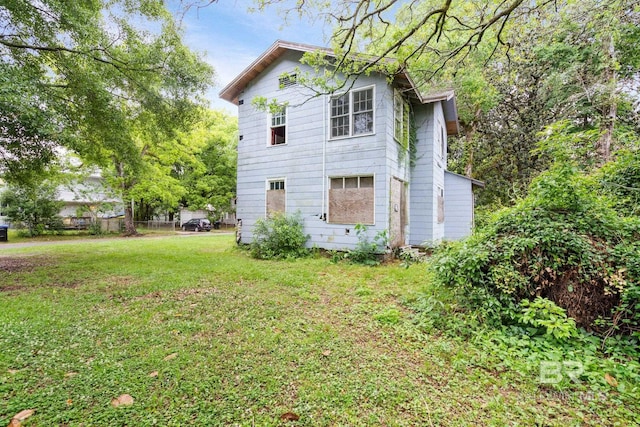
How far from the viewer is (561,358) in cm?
274

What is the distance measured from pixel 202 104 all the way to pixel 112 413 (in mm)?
9082

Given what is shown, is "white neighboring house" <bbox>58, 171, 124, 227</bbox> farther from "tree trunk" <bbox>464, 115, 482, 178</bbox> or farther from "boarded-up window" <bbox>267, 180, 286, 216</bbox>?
"tree trunk" <bbox>464, 115, 482, 178</bbox>

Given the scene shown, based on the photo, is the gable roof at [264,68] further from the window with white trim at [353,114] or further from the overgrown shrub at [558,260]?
the overgrown shrub at [558,260]

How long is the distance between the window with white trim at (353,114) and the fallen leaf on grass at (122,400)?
7.83 m

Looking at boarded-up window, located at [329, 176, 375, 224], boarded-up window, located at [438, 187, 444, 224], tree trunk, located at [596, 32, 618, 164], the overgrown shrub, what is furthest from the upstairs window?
tree trunk, located at [596, 32, 618, 164]

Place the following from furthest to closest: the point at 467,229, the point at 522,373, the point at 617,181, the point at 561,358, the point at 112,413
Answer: the point at 467,229 < the point at 617,181 < the point at 561,358 < the point at 522,373 < the point at 112,413

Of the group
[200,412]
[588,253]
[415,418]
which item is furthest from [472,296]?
[200,412]

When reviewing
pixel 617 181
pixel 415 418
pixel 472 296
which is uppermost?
pixel 617 181

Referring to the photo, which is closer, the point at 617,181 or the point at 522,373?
the point at 522,373

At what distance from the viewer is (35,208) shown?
1653 cm

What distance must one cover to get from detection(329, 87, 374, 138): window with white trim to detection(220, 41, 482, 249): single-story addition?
30 mm

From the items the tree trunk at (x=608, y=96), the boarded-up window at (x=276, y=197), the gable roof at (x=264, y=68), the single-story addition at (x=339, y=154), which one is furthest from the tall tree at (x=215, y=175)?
the tree trunk at (x=608, y=96)

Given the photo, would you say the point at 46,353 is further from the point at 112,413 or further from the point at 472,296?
the point at 472,296

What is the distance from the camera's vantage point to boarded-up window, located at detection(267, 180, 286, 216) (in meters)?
9.70
